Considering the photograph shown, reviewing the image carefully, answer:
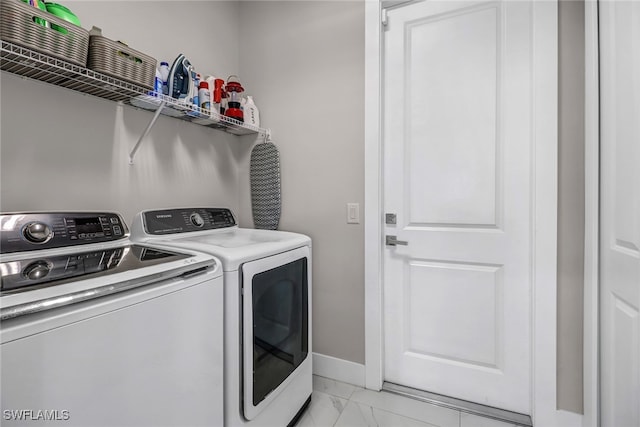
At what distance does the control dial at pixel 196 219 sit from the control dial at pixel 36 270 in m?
0.75

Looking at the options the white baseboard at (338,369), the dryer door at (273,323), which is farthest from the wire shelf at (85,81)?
the white baseboard at (338,369)

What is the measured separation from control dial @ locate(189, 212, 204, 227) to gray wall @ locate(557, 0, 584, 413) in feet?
6.09

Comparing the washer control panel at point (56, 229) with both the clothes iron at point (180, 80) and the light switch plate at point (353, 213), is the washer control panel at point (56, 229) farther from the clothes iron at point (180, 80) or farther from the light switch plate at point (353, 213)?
the light switch plate at point (353, 213)

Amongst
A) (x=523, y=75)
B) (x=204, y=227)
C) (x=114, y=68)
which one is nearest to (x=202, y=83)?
(x=114, y=68)

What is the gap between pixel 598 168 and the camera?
4.11ft

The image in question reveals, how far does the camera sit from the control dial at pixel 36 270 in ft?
2.48

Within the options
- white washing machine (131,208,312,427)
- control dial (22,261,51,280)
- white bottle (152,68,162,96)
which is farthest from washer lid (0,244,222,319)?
white bottle (152,68,162,96)

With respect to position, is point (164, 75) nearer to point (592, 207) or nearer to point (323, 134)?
point (323, 134)

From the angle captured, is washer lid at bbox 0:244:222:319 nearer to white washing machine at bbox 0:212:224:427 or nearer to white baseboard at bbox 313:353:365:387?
white washing machine at bbox 0:212:224:427

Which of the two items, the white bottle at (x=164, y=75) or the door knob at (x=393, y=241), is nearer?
the white bottle at (x=164, y=75)

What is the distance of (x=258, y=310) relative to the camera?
48.0 inches

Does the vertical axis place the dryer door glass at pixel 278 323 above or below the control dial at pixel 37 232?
below

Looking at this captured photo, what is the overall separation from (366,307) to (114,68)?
1689mm

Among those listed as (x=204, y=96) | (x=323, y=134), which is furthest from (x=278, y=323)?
(x=204, y=96)
